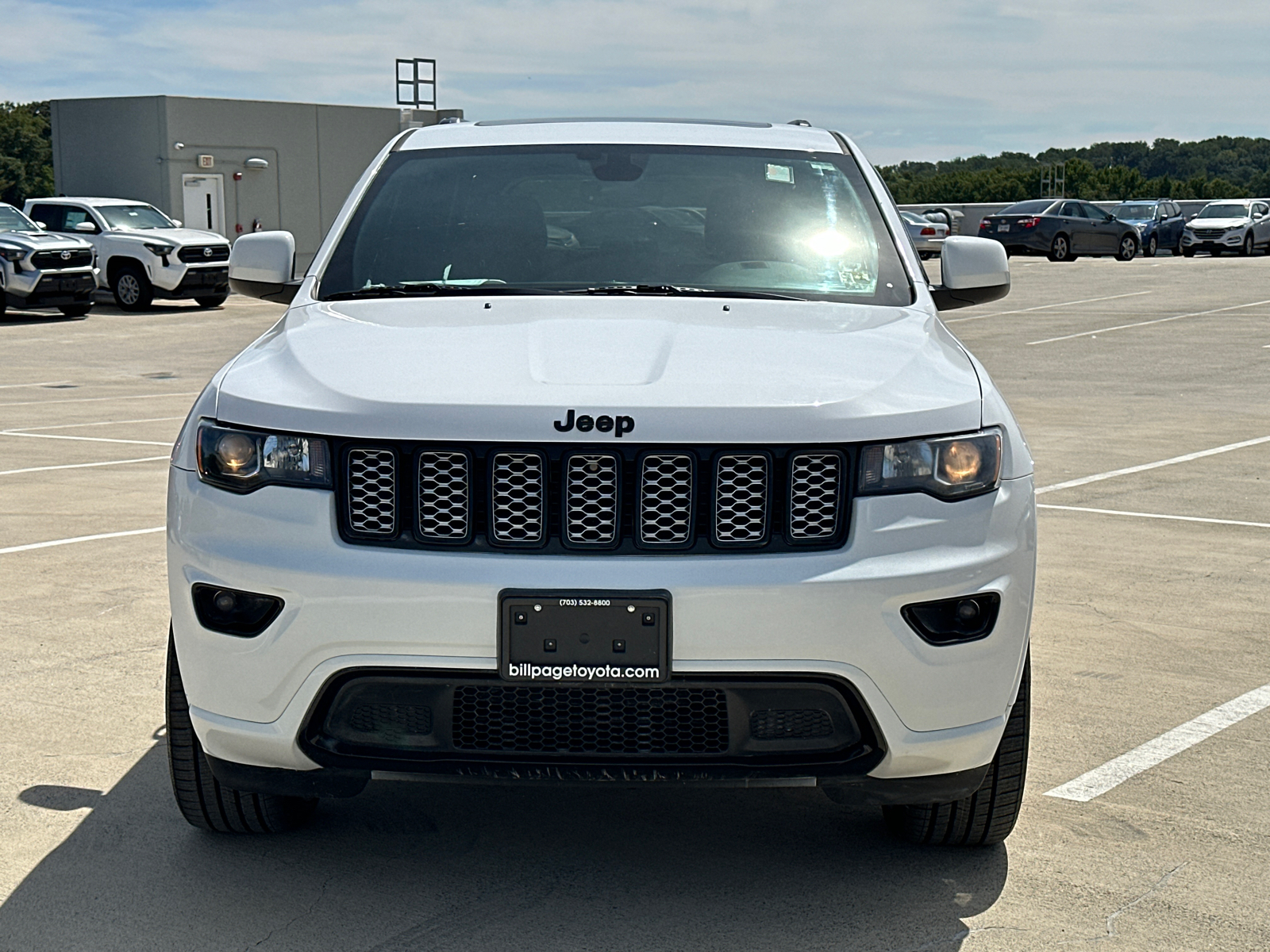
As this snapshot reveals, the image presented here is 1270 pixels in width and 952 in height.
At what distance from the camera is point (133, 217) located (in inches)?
1085

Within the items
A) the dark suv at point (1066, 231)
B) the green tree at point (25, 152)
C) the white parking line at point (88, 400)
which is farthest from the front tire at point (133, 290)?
the green tree at point (25, 152)

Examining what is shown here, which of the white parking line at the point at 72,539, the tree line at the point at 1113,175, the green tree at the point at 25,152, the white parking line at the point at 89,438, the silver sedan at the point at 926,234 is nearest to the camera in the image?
the white parking line at the point at 72,539

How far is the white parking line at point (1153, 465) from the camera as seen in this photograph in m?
9.77

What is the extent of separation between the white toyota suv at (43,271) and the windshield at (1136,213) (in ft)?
92.2

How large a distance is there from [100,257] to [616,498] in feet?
85.3

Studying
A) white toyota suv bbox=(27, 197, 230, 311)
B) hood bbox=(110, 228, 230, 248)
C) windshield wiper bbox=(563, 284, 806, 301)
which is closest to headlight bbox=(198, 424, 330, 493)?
windshield wiper bbox=(563, 284, 806, 301)

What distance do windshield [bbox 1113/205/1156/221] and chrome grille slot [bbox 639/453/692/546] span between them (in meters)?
42.2

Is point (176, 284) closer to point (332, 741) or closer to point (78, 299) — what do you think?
point (78, 299)

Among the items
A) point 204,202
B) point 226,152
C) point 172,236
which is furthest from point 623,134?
point 226,152

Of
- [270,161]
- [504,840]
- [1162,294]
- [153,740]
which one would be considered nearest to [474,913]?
[504,840]

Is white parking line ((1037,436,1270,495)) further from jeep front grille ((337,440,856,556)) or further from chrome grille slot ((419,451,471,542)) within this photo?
chrome grille slot ((419,451,471,542))

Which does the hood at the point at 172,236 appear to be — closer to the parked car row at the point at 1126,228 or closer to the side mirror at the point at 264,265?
the parked car row at the point at 1126,228

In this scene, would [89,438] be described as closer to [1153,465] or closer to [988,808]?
[1153,465]

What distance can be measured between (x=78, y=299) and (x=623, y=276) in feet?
74.5
